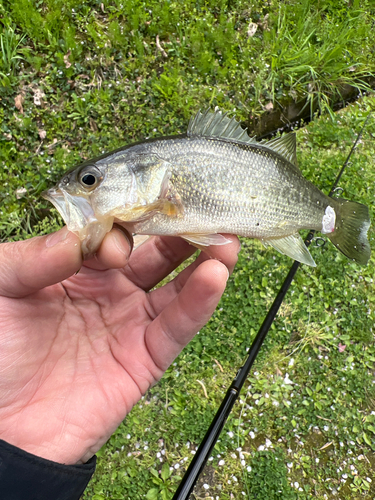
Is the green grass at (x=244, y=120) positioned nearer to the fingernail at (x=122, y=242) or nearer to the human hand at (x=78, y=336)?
the human hand at (x=78, y=336)

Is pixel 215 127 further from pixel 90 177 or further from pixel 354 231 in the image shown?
pixel 354 231

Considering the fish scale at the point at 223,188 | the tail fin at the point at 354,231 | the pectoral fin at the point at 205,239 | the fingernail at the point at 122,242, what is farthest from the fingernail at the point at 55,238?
the tail fin at the point at 354,231

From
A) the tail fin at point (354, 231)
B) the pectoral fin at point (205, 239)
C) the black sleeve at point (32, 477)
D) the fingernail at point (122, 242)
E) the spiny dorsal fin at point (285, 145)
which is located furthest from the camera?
the tail fin at point (354, 231)

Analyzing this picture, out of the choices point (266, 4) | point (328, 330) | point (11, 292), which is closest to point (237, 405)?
point (328, 330)

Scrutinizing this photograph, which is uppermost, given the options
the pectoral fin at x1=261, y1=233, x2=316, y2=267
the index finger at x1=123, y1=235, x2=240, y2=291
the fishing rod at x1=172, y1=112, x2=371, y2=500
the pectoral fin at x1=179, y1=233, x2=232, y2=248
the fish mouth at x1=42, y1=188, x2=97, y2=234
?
the fish mouth at x1=42, y1=188, x2=97, y2=234

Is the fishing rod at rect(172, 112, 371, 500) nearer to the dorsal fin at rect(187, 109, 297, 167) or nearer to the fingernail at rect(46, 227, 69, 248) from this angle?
the dorsal fin at rect(187, 109, 297, 167)

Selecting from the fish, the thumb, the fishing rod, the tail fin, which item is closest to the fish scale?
the fish

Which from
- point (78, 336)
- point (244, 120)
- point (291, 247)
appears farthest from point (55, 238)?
point (244, 120)
